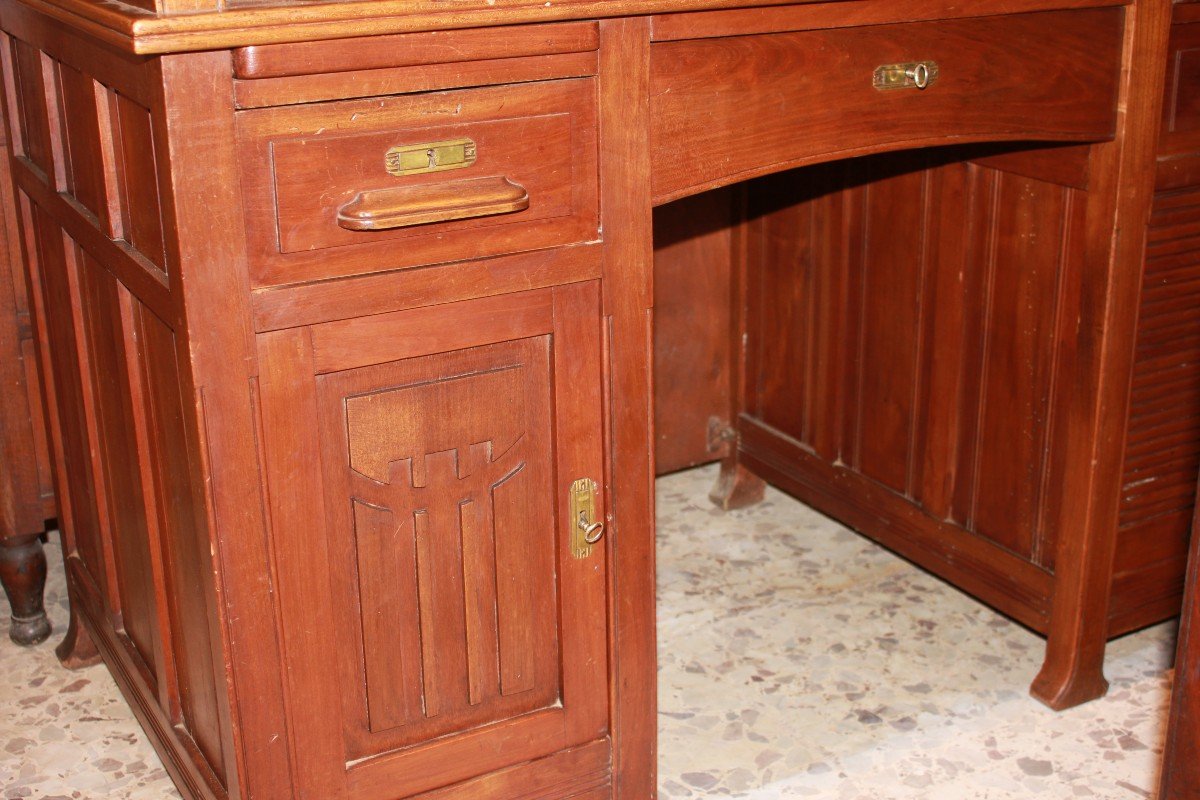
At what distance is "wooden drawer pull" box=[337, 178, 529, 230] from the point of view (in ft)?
4.91

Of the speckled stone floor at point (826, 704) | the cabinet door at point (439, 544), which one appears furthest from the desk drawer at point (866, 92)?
the speckled stone floor at point (826, 704)

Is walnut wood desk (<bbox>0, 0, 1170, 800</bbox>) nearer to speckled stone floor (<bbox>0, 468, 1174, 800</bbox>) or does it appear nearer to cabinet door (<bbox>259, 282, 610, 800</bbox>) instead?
cabinet door (<bbox>259, 282, 610, 800</bbox>)

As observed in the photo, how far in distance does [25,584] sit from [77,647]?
0.15m

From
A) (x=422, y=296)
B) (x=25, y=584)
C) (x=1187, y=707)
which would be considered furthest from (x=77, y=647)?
(x=1187, y=707)

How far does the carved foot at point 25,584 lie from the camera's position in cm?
242

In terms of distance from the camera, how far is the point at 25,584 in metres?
2.44

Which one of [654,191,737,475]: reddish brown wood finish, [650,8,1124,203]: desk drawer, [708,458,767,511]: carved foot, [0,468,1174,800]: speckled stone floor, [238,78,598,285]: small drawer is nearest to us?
[238,78,598,285]: small drawer

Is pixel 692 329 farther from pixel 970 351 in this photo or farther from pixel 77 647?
pixel 77 647

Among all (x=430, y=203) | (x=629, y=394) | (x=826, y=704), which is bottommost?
(x=826, y=704)

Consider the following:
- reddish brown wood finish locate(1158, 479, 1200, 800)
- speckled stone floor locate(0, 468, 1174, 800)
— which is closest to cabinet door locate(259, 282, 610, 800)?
speckled stone floor locate(0, 468, 1174, 800)

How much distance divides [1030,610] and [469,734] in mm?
1037

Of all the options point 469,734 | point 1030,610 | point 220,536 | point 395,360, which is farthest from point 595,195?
point 1030,610

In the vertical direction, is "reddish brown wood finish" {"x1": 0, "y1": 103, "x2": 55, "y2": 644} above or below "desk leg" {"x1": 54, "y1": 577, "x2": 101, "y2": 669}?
above

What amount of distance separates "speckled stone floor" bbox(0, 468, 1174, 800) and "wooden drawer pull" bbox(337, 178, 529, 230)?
0.98 metres
